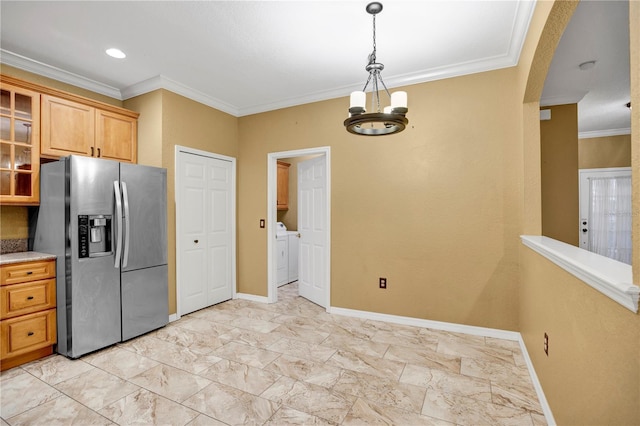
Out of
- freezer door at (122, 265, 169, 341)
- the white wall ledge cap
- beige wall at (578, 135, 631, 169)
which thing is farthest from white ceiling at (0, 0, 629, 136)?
beige wall at (578, 135, 631, 169)

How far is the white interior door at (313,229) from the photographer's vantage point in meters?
4.32

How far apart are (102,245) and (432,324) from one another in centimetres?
345

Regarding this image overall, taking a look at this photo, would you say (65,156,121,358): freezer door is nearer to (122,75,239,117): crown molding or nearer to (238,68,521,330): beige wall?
(122,75,239,117): crown molding

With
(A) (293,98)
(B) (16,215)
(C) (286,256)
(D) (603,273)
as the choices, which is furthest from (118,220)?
(D) (603,273)

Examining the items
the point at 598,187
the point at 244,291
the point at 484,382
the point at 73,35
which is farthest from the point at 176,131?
the point at 598,187

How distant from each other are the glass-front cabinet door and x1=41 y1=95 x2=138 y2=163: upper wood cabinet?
A: 0.08 meters

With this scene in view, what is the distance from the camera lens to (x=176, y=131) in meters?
3.80

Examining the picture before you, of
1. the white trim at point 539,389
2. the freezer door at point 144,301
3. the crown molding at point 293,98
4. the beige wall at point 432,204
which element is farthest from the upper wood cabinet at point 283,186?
the white trim at point 539,389

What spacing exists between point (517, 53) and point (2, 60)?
4855 mm

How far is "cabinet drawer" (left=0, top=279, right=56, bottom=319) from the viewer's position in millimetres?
2584

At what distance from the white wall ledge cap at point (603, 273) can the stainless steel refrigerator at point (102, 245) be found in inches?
138

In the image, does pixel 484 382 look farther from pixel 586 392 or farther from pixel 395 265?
pixel 395 265

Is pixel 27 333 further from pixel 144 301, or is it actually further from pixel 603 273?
pixel 603 273

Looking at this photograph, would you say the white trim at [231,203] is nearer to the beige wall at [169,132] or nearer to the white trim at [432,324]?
the beige wall at [169,132]
